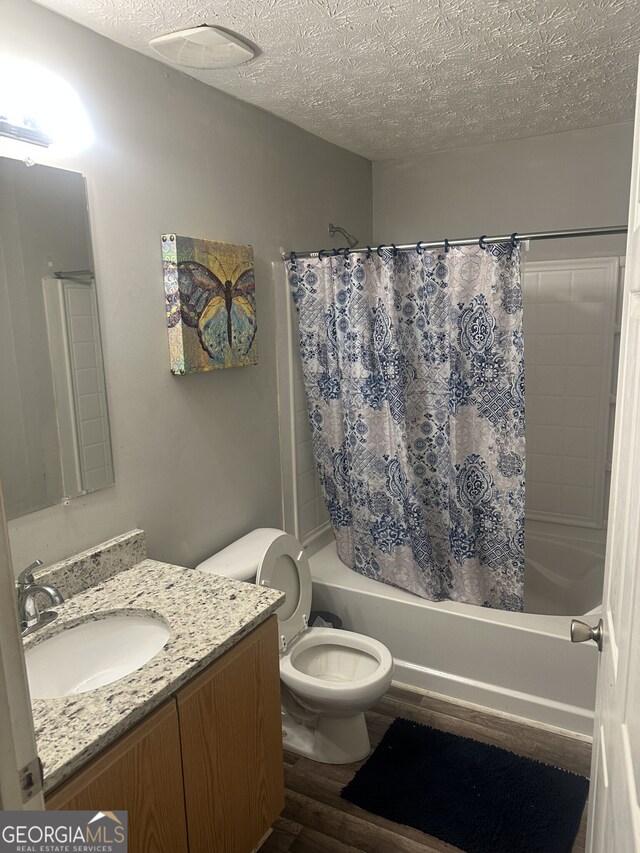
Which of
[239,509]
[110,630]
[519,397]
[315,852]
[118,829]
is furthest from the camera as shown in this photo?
[239,509]

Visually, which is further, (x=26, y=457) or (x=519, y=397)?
(x=519, y=397)

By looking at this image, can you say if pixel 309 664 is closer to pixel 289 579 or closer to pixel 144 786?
pixel 289 579

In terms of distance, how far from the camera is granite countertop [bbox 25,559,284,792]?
1.18 metres

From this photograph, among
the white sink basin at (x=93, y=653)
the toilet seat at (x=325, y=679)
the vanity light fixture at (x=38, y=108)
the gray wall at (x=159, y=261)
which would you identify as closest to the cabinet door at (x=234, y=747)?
the white sink basin at (x=93, y=653)

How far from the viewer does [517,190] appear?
10.0ft

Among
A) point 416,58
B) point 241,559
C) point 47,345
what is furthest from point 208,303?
point 416,58

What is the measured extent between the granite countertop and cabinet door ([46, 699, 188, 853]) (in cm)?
3

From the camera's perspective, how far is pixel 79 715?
1235 mm

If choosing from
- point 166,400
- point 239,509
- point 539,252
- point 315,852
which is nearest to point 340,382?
point 239,509

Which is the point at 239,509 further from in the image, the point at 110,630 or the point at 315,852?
the point at 315,852

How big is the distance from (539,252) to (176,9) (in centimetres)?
213

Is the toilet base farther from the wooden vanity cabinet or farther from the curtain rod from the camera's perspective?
the curtain rod

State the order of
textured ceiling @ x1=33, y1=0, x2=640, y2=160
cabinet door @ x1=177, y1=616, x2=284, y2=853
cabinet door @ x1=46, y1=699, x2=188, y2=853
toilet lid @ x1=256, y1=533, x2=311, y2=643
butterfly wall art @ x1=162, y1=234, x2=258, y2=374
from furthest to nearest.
Answer: toilet lid @ x1=256, y1=533, x2=311, y2=643 → butterfly wall art @ x1=162, y1=234, x2=258, y2=374 → textured ceiling @ x1=33, y1=0, x2=640, y2=160 → cabinet door @ x1=177, y1=616, x2=284, y2=853 → cabinet door @ x1=46, y1=699, x2=188, y2=853

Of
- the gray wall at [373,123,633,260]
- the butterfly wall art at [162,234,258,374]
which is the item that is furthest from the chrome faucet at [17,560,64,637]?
the gray wall at [373,123,633,260]
